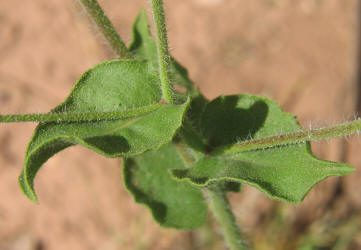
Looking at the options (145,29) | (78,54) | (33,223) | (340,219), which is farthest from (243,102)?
(78,54)

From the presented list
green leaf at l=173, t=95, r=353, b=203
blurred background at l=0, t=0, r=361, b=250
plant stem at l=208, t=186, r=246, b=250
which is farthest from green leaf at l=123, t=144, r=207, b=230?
blurred background at l=0, t=0, r=361, b=250

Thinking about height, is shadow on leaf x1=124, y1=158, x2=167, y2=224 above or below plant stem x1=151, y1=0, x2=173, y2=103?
below

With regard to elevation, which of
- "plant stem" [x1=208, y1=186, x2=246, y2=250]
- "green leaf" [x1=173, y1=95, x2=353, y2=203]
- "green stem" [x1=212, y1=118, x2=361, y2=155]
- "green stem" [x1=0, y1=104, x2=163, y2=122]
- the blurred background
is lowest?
the blurred background

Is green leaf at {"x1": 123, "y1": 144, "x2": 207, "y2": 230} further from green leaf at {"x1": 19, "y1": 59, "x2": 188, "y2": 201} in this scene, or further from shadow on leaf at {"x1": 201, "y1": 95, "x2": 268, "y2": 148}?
green leaf at {"x1": 19, "y1": 59, "x2": 188, "y2": 201}

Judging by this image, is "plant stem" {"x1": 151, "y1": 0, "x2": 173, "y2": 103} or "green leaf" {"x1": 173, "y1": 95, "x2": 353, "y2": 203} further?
"green leaf" {"x1": 173, "y1": 95, "x2": 353, "y2": 203}

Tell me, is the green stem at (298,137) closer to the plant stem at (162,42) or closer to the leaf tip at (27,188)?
the plant stem at (162,42)

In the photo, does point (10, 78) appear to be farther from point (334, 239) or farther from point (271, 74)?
point (334, 239)
